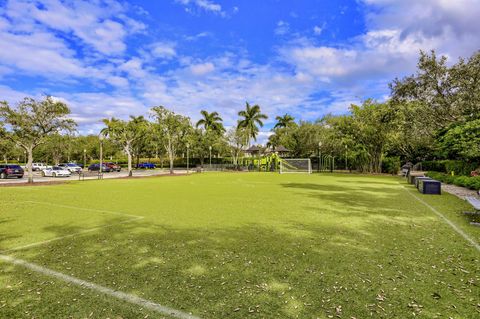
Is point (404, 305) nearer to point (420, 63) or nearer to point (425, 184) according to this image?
point (425, 184)

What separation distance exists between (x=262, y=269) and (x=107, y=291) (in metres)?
2.11

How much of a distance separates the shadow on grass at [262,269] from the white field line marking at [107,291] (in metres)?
0.10

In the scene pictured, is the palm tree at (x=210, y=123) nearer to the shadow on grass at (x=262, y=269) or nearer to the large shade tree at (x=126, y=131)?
the large shade tree at (x=126, y=131)

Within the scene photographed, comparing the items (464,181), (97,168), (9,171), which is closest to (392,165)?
(464,181)

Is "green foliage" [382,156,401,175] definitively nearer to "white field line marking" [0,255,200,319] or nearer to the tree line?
the tree line

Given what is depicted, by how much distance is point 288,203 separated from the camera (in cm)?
1073

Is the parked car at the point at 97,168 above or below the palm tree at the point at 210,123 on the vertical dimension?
below

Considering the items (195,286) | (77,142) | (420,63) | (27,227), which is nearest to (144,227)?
(27,227)

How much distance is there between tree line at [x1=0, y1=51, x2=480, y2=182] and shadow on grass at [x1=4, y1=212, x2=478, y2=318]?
1093cm

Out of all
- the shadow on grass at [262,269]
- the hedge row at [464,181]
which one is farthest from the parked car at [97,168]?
the hedge row at [464,181]

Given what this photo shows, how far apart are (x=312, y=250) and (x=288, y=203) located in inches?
222

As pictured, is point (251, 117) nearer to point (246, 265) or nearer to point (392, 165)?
point (392, 165)

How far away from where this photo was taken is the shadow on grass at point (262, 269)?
323cm

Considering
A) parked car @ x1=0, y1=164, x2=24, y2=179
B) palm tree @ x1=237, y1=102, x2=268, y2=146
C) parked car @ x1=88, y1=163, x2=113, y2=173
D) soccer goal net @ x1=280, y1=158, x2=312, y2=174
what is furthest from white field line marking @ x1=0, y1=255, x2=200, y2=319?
palm tree @ x1=237, y1=102, x2=268, y2=146
